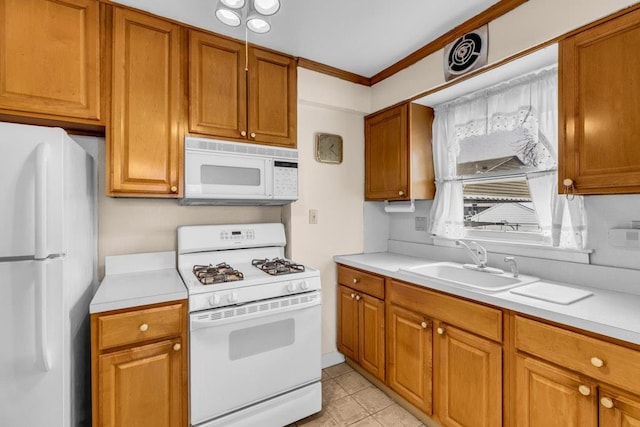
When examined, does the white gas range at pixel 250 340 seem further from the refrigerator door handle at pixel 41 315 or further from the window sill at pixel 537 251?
the window sill at pixel 537 251

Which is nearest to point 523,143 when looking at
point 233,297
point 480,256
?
point 480,256

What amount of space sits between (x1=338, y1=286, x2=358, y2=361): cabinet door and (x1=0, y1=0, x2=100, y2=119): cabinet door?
6.78ft

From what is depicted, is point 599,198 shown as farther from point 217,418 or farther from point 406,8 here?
point 217,418

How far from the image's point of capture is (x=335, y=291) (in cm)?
258

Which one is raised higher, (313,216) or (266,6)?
(266,6)

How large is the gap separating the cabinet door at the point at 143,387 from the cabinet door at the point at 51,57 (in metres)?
1.30

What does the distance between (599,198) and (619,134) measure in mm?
423

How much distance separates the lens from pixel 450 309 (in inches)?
63.7

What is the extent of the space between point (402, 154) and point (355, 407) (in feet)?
6.11

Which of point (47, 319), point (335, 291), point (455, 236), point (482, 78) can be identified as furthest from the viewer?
point (335, 291)

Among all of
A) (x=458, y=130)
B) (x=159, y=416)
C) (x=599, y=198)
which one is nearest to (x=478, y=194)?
(x=458, y=130)

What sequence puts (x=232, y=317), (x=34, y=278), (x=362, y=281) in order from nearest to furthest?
1. (x=34, y=278)
2. (x=232, y=317)
3. (x=362, y=281)

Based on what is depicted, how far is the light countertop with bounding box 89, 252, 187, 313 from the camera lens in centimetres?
143

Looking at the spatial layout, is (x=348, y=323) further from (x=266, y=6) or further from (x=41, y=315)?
(x=266, y=6)
